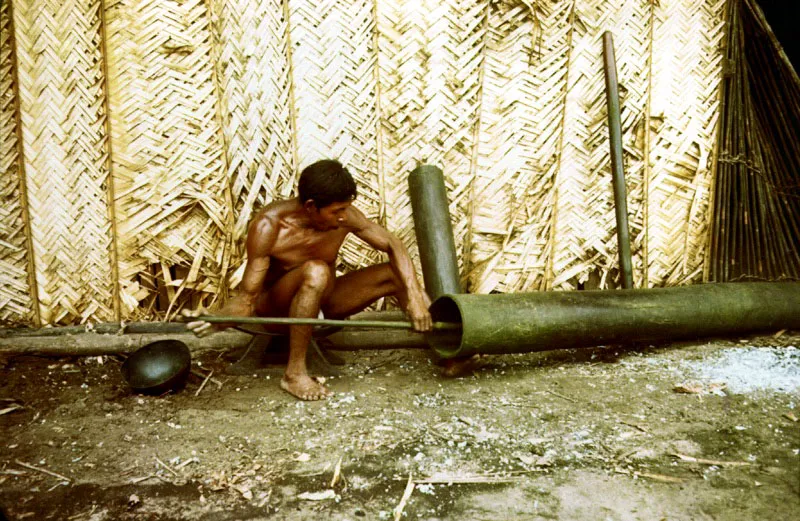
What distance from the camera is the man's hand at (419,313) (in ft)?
11.1

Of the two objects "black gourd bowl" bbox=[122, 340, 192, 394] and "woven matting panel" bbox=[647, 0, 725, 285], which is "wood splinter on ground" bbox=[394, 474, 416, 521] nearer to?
"black gourd bowl" bbox=[122, 340, 192, 394]

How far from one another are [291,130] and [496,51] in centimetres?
157

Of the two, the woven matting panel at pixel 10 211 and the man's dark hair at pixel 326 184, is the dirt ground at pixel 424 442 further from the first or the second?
the man's dark hair at pixel 326 184

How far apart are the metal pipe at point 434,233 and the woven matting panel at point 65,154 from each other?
2.06 metres

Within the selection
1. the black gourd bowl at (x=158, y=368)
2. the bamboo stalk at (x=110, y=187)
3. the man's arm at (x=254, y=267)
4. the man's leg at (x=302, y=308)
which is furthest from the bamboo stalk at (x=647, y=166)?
the bamboo stalk at (x=110, y=187)

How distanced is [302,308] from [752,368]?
2.73 metres

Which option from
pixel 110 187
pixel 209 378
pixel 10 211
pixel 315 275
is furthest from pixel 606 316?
pixel 10 211

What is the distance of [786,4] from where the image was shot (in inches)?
189

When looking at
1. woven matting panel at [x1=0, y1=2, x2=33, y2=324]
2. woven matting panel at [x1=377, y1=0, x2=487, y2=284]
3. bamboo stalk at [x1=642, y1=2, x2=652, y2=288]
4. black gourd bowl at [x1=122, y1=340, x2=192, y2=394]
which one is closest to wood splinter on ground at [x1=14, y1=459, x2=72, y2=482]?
black gourd bowl at [x1=122, y1=340, x2=192, y2=394]

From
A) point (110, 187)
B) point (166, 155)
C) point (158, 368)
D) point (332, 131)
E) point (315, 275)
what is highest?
point (332, 131)

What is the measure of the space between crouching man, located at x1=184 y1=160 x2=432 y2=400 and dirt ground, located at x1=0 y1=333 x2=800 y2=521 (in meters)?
0.41

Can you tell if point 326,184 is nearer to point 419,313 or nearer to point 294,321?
point 294,321

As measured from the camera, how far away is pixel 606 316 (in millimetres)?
3641

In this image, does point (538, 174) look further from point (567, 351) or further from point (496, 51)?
point (567, 351)
